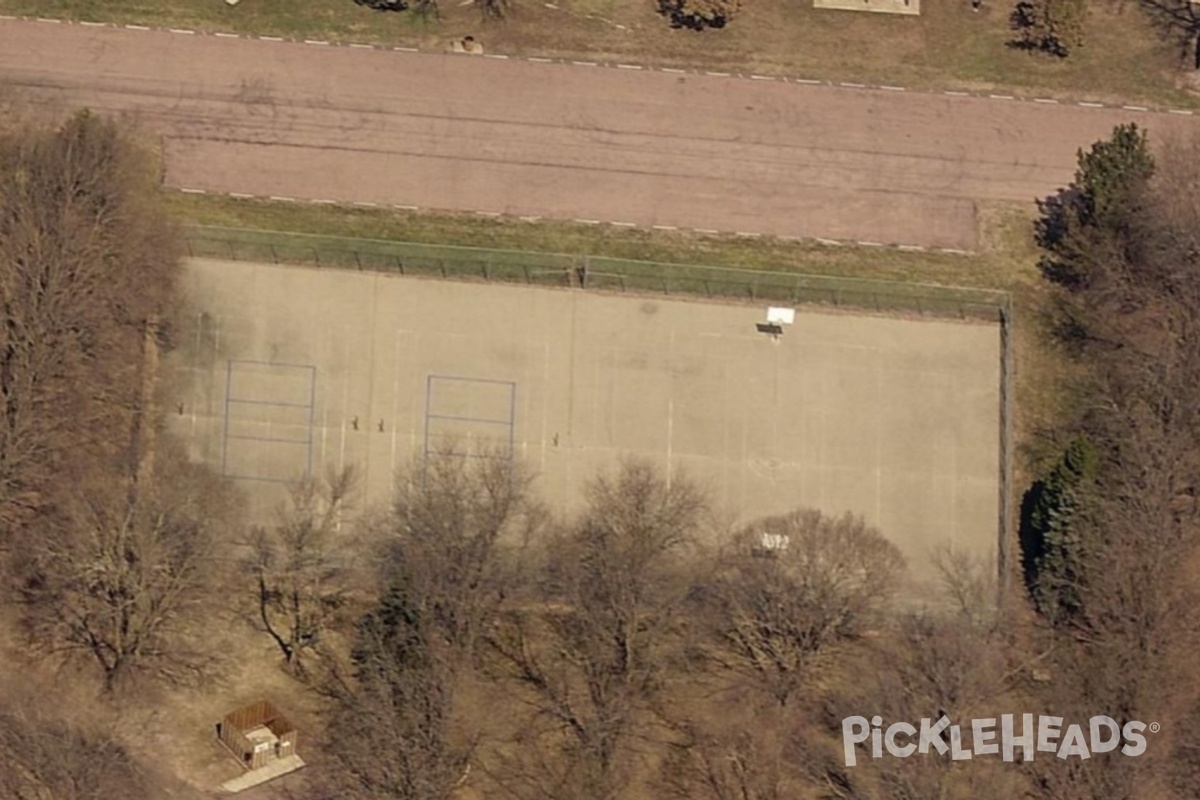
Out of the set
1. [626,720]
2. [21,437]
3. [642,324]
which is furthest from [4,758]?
[642,324]

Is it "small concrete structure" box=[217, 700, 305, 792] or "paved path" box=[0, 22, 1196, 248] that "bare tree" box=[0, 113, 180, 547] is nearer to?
"paved path" box=[0, 22, 1196, 248]

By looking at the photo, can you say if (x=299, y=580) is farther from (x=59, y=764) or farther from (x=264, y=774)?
(x=59, y=764)

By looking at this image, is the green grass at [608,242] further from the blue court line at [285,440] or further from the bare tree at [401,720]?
the bare tree at [401,720]

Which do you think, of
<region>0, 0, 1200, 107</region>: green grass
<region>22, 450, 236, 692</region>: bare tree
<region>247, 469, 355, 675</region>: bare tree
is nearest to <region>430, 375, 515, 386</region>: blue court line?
<region>247, 469, 355, 675</region>: bare tree

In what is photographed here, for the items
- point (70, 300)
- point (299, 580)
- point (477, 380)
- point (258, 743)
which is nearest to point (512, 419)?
point (477, 380)

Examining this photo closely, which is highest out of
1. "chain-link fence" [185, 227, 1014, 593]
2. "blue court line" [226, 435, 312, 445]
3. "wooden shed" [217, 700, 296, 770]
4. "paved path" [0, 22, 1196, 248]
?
"paved path" [0, 22, 1196, 248]

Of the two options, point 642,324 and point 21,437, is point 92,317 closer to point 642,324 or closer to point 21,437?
point 21,437
